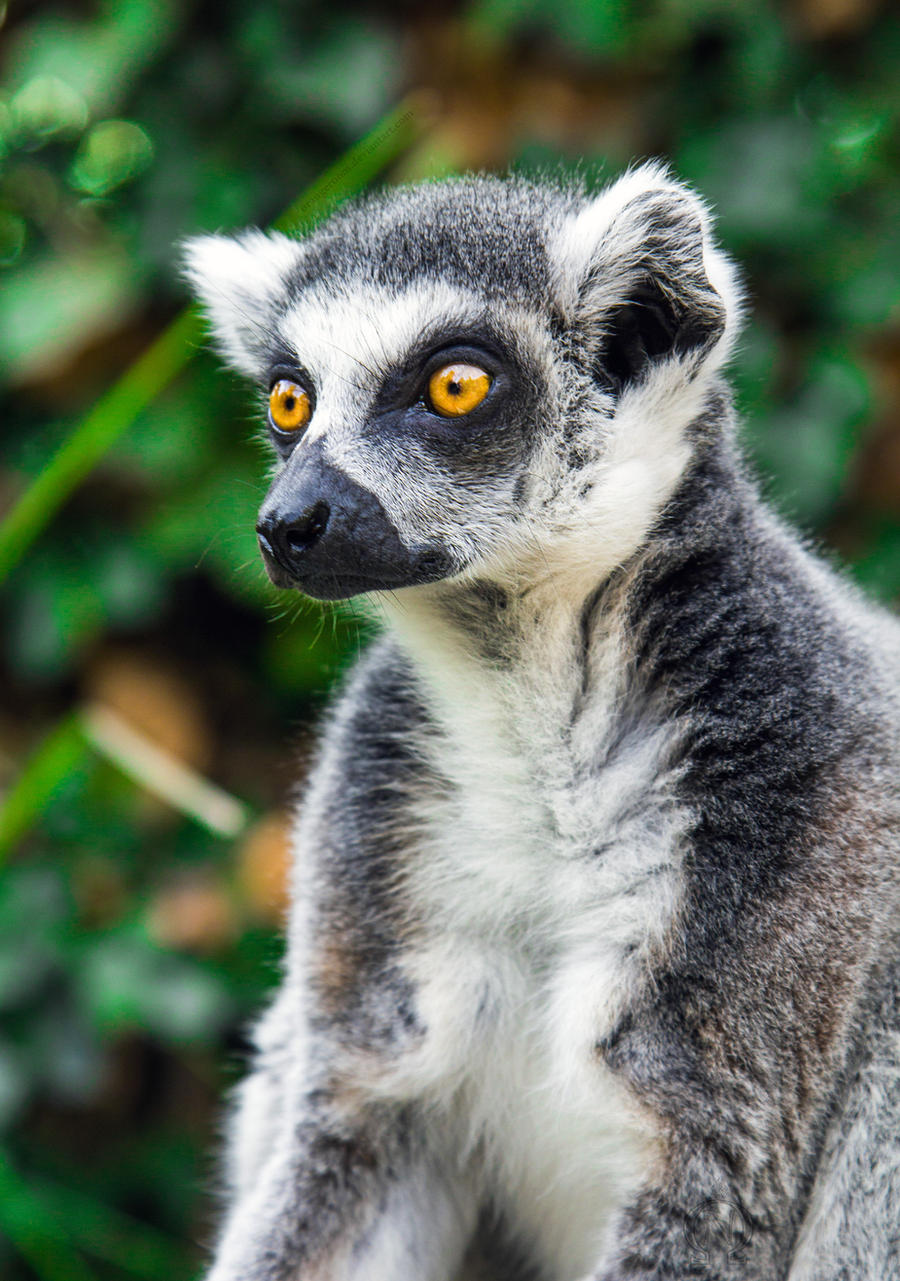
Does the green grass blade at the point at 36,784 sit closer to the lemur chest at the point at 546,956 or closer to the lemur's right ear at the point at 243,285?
the lemur's right ear at the point at 243,285

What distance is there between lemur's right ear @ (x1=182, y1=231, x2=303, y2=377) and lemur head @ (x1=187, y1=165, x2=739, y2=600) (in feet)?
0.98

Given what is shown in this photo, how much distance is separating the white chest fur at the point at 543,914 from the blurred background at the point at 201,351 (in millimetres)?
1288

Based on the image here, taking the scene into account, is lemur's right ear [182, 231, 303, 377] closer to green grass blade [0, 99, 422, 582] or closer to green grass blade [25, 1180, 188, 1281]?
green grass blade [0, 99, 422, 582]

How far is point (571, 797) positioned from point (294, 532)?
1.71 ft

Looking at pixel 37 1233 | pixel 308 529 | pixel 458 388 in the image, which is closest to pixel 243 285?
pixel 458 388

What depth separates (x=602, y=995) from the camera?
1744 millimetres

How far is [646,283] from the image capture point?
189cm

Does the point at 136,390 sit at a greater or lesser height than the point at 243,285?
lesser

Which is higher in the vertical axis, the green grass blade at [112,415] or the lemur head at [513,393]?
the lemur head at [513,393]

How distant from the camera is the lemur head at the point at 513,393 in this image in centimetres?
180

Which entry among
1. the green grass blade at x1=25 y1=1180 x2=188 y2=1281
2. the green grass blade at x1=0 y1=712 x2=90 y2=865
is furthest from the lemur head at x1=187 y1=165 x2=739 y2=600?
the green grass blade at x1=25 y1=1180 x2=188 y2=1281

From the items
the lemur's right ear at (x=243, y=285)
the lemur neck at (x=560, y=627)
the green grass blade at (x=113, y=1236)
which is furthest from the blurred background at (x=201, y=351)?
the lemur neck at (x=560, y=627)

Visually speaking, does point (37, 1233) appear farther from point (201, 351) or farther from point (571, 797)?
point (201, 351)

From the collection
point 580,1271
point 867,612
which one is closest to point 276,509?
point 867,612
